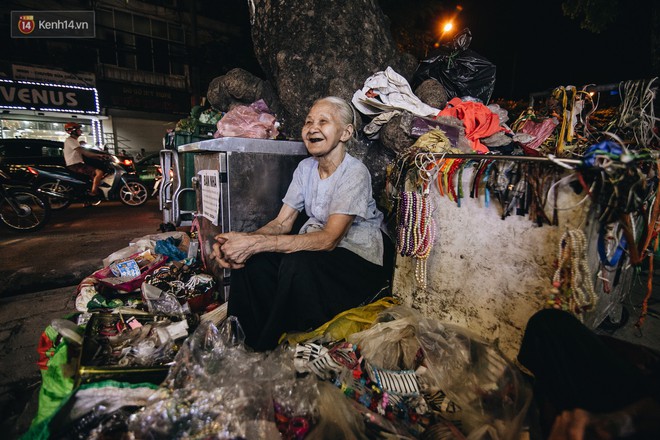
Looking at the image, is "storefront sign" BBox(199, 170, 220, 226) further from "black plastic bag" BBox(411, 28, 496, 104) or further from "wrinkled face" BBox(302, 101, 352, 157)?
"black plastic bag" BBox(411, 28, 496, 104)

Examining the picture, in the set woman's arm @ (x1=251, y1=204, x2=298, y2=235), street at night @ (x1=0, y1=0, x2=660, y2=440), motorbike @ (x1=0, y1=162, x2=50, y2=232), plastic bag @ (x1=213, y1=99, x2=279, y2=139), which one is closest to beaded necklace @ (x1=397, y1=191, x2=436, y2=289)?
street at night @ (x1=0, y1=0, x2=660, y2=440)

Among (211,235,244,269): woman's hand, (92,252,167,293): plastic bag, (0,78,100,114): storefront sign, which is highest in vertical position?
(0,78,100,114): storefront sign

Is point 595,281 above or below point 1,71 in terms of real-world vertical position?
below

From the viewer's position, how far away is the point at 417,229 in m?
2.02

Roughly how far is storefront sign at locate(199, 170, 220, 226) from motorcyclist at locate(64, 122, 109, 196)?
678cm

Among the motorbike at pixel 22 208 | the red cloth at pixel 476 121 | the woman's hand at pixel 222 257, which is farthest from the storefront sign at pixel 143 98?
the red cloth at pixel 476 121

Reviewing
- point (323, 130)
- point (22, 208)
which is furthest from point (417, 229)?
point (22, 208)

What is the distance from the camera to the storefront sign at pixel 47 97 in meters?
12.9

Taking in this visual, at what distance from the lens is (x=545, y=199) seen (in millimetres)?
1536

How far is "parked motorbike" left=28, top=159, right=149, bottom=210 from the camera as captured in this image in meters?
7.14

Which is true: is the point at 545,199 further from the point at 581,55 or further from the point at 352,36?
the point at 581,55

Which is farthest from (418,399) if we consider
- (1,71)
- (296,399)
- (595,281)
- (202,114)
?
(1,71)

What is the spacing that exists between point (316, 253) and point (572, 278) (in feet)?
4.48

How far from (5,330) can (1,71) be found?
16441 millimetres
